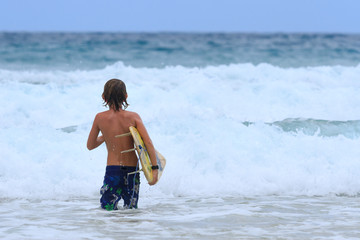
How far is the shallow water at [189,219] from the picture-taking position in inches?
174

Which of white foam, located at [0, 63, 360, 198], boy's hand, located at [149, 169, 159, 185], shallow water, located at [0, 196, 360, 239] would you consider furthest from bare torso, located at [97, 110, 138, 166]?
white foam, located at [0, 63, 360, 198]

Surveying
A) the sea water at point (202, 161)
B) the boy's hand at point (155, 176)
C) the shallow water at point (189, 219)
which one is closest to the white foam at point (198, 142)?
the sea water at point (202, 161)

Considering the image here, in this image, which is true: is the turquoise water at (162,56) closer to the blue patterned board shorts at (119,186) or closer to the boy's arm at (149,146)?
the blue patterned board shorts at (119,186)

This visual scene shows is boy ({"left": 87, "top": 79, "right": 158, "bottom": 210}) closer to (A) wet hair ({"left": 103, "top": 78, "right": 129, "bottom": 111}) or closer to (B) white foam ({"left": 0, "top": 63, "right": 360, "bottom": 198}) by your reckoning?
(A) wet hair ({"left": 103, "top": 78, "right": 129, "bottom": 111})

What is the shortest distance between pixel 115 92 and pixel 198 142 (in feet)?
11.4

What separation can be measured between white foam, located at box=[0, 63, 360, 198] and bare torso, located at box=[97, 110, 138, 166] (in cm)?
180

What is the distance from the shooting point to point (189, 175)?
22.8ft

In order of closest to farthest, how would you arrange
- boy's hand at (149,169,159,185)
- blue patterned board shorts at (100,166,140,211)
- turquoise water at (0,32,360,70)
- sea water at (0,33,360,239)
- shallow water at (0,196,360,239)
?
shallow water at (0,196,360,239)
boy's hand at (149,169,159,185)
blue patterned board shorts at (100,166,140,211)
sea water at (0,33,360,239)
turquoise water at (0,32,360,70)

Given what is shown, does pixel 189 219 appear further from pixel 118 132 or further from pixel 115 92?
pixel 115 92

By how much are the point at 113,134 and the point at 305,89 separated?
8.76 metres

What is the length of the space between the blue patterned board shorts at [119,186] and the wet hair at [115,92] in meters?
0.53

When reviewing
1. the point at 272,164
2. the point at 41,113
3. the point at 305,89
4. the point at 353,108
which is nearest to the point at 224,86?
the point at 305,89

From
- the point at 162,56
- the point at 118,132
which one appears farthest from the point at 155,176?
the point at 162,56

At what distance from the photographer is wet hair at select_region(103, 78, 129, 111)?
14.8ft
